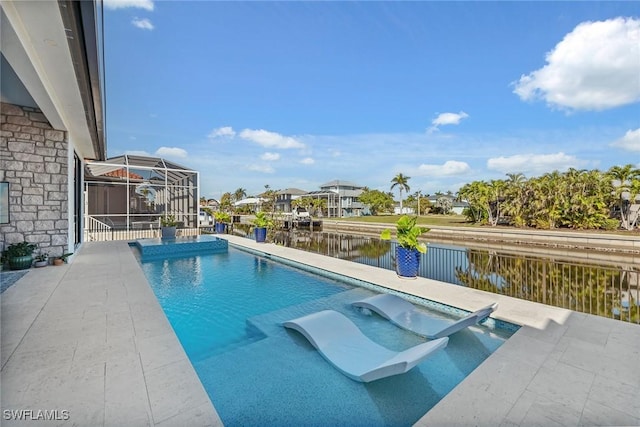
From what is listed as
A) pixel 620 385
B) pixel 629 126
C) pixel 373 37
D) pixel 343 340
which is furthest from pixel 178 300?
pixel 629 126

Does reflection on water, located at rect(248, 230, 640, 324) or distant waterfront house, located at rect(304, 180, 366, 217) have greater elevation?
distant waterfront house, located at rect(304, 180, 366, 217)

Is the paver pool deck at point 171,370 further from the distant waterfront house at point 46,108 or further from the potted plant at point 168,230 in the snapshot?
the potted plant at point 168,230

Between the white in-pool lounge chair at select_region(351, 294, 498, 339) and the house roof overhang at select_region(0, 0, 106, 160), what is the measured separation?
4448 mm

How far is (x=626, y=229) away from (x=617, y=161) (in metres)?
4.67

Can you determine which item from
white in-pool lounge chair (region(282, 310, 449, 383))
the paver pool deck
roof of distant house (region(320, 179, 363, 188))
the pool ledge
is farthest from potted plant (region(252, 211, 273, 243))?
roof of distant house (region(320, 179, 363, 188))

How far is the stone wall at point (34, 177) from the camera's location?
19.0ft

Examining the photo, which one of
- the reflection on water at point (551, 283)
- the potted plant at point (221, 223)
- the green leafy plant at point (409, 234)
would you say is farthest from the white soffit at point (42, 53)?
the potted plant at point (221, 223)

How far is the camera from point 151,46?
31.3 feet

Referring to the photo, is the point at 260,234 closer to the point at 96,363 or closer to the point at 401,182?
the point at 96,363

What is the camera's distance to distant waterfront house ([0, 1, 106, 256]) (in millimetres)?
2621

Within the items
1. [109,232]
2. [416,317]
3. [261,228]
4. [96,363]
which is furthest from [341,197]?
[96,363]

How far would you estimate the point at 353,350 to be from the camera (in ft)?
10.1

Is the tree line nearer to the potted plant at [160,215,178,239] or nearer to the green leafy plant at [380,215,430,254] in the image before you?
the green leafy plant at [380,215,430,254]

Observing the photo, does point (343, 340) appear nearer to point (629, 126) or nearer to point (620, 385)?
point (620, 385)
